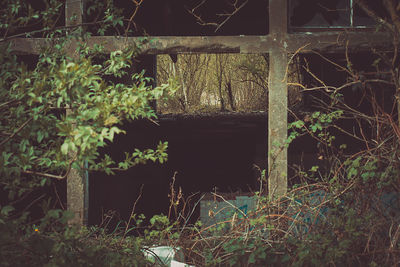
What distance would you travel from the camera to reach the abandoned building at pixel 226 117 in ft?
16.0

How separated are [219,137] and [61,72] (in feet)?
37.4

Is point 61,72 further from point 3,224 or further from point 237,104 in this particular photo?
point 237,104

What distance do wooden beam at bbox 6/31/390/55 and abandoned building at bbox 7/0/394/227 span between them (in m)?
0.01

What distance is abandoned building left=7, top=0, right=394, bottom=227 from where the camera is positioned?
4863mm

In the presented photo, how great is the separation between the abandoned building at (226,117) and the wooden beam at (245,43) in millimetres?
10

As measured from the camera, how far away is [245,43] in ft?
16.0

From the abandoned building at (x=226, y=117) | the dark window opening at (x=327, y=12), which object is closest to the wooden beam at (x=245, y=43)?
the abandoned building at (x=226, y=117)

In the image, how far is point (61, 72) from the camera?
8.48 feet

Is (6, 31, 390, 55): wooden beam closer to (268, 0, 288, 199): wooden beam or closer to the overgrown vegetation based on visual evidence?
(268, 0, 288, 199): wooden beam

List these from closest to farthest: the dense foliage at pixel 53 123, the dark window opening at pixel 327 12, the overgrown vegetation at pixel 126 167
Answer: the dense foliage at pixel 53 123, the overgrown vegetation at pixel 126 167, the dark window opening at pixel 327 12

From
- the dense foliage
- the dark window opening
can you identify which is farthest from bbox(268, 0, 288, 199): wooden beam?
the dense foliage

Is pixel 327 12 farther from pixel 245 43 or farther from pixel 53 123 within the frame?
pixel 53 123

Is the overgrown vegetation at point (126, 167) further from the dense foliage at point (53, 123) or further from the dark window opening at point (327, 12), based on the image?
the dark window opening at point (327, 12)

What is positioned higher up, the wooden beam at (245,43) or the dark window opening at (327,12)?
the dark window opening at (327,12)
